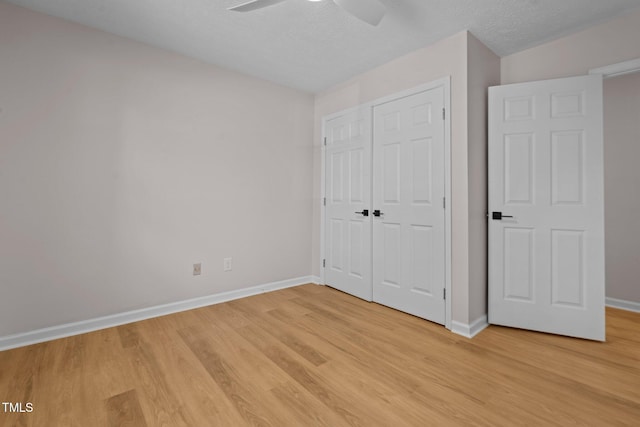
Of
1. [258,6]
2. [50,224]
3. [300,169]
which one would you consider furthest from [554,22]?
[50,224]

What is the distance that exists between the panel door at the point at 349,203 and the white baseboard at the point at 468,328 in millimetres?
967

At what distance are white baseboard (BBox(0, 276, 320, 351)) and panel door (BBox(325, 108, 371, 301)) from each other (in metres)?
0.82

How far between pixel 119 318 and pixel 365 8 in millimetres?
3086

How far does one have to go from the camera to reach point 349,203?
11.3 feet

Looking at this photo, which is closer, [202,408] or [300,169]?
[202,408]

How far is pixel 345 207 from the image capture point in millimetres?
3508

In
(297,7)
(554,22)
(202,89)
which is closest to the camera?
(297,7)

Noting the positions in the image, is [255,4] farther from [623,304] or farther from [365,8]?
Result: [623,304]

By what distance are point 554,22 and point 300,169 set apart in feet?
9.09

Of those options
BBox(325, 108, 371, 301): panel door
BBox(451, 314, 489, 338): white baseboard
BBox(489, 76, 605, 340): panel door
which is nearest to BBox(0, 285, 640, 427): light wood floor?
BBox(451, 314, 489, 338): white baseboard

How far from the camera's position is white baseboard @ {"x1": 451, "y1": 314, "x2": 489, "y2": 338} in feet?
7.68

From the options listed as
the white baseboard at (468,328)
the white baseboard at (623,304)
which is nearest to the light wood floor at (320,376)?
the white baseboard at (468,328)

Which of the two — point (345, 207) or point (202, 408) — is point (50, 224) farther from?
point (345, 207)

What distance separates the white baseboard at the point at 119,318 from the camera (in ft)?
7.02
